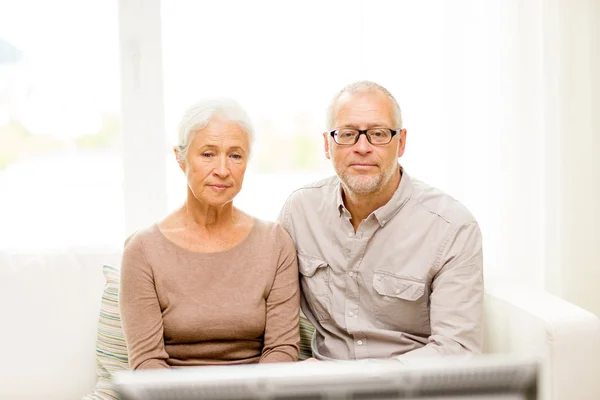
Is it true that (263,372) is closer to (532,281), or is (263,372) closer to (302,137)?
(532,281)

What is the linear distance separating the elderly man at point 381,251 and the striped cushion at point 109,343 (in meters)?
0.61

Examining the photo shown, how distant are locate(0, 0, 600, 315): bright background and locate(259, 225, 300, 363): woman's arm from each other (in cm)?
105

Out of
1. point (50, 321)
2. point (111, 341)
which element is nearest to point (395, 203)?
point (111, 341)

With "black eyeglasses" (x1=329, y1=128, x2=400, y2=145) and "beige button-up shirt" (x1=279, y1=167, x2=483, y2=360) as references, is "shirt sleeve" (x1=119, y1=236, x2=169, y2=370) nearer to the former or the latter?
"beige button-up shirt" (x1=279, y1=167, x2=483, y2=360)

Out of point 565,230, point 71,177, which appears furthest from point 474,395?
point 71,177

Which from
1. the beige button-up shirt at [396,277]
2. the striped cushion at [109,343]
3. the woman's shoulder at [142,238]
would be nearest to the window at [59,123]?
the striped cushion at [109,343]

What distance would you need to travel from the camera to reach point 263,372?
0.60 meters

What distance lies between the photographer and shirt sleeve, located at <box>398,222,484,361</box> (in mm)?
1791

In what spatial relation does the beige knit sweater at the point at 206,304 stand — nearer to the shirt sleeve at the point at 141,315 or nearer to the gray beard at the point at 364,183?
the shirt sleeve at the point at 141,315

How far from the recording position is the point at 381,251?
1.96 metres

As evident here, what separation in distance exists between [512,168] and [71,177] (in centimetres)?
186

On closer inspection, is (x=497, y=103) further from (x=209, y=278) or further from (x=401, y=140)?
(x=209, y=278)

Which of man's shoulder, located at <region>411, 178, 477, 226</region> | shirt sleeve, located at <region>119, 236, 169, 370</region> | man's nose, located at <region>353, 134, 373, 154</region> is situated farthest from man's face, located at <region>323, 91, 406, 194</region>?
shirt sleeve, located at <region>119, 236, 169, 370</region>

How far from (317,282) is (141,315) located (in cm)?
52
